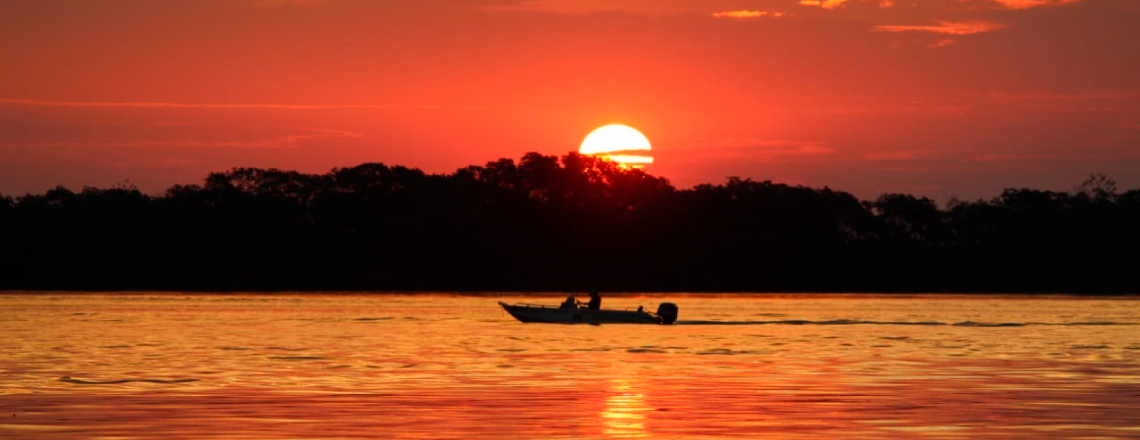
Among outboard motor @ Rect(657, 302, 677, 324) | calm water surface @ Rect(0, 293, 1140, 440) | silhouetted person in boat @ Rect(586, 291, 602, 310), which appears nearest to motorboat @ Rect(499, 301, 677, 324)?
outboard motor @ Rect(657, 302, 677, 324)

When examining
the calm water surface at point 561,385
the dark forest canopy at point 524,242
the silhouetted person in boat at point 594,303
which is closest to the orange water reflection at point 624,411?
the calm water surface at point 561,385

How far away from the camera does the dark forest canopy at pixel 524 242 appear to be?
157 meters

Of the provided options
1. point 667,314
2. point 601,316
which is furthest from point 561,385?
point 667,314

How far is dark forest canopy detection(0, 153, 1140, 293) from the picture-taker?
15688 centimetres

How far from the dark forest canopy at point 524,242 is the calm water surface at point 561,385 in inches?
3897

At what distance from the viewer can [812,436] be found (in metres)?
22.8

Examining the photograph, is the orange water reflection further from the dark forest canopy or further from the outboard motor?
the dark forest canopy

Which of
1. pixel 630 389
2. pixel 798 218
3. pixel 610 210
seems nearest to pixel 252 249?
pixel 610 210

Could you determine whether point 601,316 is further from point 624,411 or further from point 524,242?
point 524,242

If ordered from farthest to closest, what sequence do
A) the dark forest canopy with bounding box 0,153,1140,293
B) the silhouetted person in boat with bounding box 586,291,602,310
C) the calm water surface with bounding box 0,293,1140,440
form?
1. the dark forest canopy with bounding box 0,153,1140,293
2. the silhouetted person in boat with bounding box 586,291,602,310
3. the calm water surface with bounding box 0,293,1140,440

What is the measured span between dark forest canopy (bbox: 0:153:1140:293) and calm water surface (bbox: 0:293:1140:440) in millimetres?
98979

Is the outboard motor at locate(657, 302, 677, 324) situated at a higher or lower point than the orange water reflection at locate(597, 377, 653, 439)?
higher

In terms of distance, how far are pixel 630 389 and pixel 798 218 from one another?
133817 mm

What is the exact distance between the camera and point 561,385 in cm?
3203
